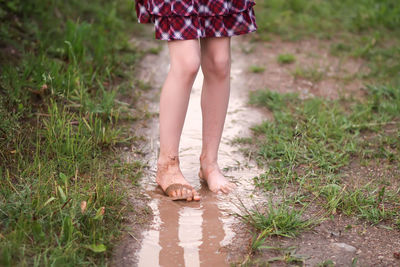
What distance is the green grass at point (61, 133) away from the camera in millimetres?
1988

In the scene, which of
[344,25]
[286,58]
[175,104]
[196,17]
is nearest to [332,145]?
[175,104]

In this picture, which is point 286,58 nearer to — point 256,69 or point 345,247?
point 256,69

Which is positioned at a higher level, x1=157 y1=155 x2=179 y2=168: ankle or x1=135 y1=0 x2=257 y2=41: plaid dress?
x1=135 y1=0 x2=257 y2=41: plaid dress

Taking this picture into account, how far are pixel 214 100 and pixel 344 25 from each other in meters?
3.08

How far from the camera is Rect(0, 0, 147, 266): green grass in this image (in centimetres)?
199

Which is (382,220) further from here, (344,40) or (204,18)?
(344,40)

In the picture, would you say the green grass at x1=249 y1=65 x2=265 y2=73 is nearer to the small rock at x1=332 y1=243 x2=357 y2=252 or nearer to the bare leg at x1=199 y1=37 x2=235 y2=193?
the bare leg at x1=199 y1=37 x2=235 y2=193

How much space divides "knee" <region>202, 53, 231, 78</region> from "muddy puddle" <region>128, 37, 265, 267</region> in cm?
60

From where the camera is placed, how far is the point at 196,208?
8.18 ft

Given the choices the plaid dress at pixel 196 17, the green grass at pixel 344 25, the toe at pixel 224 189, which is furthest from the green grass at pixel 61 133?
the green grass at pixel 344 25

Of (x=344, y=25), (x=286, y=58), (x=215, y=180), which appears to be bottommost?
(x=215, y=180)

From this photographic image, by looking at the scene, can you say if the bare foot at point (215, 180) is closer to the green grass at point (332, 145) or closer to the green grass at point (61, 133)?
the green grass at point (332, 145)

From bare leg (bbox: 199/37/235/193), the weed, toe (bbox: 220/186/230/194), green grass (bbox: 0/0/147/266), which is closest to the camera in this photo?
green grass (bbox: 0/0/147/266)

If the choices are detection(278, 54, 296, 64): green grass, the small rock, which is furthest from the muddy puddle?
detection(278, 54, 296, 64): green grass
